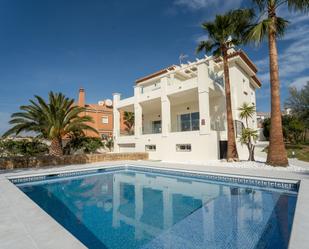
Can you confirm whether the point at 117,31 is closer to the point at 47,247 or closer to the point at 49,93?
the point at 49,93

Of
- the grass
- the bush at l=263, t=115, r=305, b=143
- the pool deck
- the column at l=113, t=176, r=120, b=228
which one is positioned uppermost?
the bush at l=263, t=115, r=305, b=143

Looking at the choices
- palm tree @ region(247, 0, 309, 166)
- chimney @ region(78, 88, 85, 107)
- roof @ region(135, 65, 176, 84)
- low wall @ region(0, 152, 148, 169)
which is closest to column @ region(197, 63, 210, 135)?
palm tree @ region(247, 0, 309, 166)

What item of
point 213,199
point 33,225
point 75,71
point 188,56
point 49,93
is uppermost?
point 188,56

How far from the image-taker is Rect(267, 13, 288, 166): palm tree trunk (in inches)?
545

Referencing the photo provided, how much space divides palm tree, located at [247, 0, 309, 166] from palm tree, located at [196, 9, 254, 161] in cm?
129

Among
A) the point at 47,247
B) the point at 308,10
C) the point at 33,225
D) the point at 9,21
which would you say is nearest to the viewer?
the point at 47,247

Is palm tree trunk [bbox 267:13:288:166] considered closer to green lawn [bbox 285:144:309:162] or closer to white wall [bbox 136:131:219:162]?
white wall [bbox 136:131:219:162]

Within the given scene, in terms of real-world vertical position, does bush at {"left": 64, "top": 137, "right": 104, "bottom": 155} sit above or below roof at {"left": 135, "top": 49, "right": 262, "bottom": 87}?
below

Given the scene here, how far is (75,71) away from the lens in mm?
23891

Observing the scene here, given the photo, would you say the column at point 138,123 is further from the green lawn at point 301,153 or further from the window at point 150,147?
the green lawn at point 301,153

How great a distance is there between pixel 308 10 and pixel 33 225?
19.4 metres

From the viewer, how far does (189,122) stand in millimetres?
21703

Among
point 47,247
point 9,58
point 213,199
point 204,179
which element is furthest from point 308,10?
point 9,58

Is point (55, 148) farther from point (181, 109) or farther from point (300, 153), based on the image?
point (300, 153)
